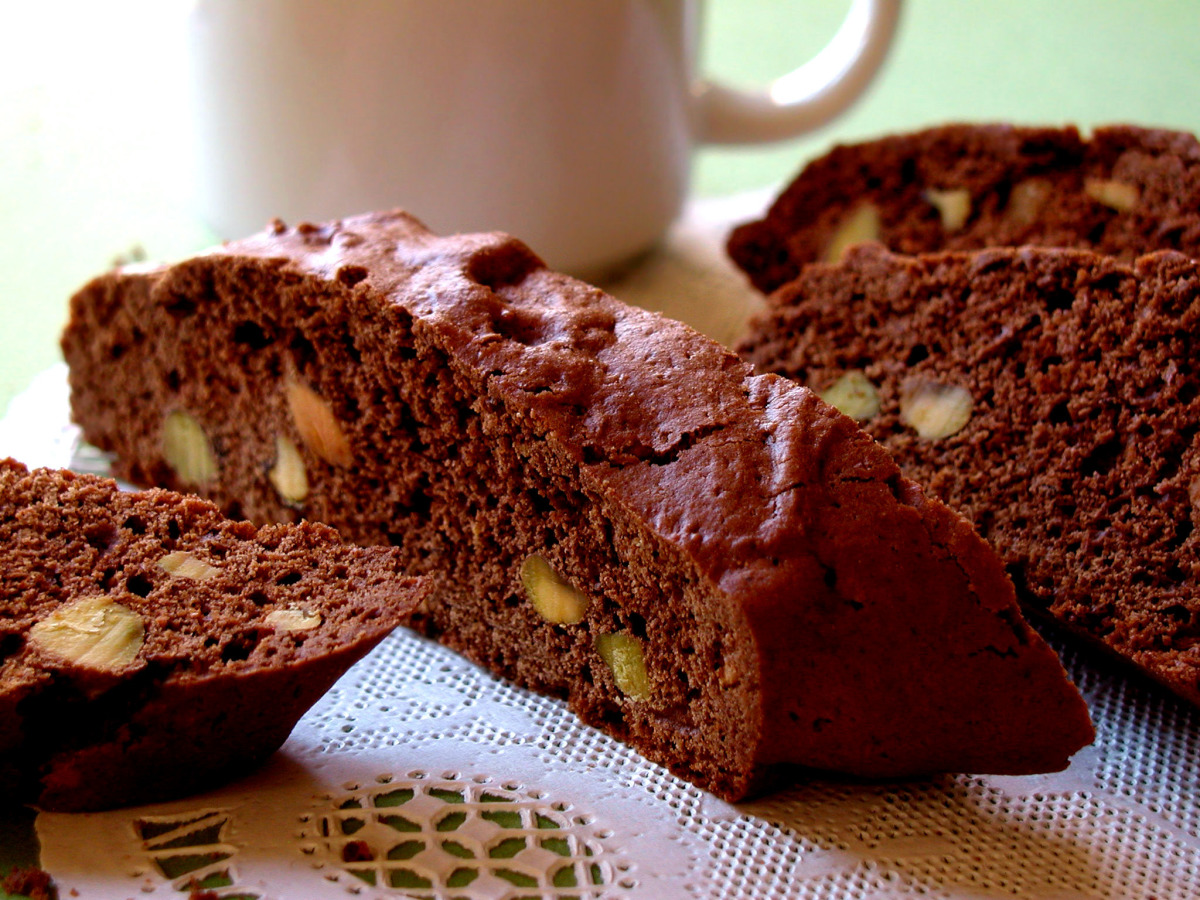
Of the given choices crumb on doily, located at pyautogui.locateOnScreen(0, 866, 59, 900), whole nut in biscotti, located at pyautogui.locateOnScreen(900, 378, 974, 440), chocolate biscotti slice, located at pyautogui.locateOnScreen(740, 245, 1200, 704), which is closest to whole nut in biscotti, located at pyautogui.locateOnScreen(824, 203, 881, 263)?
chocolate biscotti slice, located at pyautogui.locateOnScreen(740, 245, 1200, 704)

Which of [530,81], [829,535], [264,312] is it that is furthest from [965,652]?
[530,81]

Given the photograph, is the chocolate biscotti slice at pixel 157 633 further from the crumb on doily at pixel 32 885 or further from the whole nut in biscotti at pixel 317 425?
the whole nut in biscotti at pixel 317 425

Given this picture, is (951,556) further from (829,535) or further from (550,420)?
(550,420)

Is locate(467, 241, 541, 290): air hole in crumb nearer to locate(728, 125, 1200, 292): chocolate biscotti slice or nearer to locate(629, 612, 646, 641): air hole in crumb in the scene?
locate(629, 612, 646, 641): air hole in crumb

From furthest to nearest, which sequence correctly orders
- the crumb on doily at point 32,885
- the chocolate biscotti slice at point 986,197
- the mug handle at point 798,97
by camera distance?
the mug handle at point 798,97, the chocolate biscotti slice at point 986,197, the crumb on doily at point 32,885

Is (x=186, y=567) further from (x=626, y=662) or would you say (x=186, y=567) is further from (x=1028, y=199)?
(x=1028, y=199)

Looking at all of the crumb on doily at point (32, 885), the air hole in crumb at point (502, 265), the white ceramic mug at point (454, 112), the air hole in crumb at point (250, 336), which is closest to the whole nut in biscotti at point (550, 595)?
the air hole in crumb at point (502, 265)
